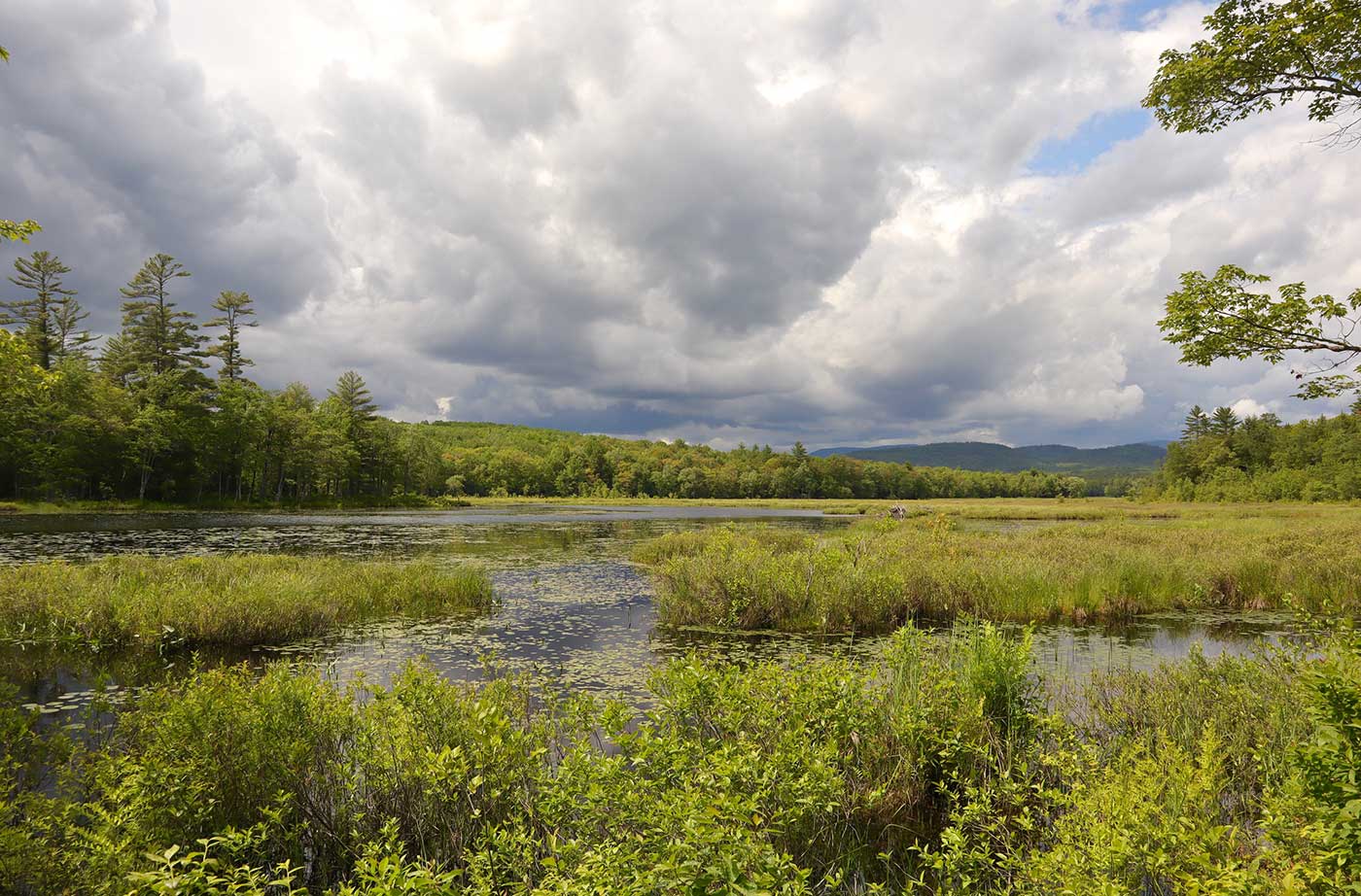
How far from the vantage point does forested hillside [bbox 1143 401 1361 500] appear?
3209 inches

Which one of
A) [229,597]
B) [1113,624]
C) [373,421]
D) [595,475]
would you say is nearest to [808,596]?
[1113,624]

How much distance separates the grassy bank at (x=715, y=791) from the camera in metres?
3.87

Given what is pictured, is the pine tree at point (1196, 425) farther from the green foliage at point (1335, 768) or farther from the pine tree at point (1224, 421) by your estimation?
the green foliage at point (1335, 768)

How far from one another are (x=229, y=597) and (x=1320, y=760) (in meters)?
19.1

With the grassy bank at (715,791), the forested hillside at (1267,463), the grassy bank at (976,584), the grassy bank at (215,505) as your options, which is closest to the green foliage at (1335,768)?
the grassy bank at (715,791)

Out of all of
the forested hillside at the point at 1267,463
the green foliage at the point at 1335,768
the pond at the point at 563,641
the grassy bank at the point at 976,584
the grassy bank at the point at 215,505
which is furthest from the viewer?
the forested hillside at the point at 1267,463

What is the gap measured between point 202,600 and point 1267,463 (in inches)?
5561

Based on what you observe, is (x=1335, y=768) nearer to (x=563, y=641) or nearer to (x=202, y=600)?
(x=563, y=641)

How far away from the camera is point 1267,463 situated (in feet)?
340

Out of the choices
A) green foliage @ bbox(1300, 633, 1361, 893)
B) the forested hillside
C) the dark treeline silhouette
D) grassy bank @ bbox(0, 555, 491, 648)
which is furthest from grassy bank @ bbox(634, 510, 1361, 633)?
the forested hillside

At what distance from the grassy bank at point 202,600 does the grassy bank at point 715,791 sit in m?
8.06

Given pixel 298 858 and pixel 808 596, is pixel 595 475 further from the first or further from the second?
pixel 298 858

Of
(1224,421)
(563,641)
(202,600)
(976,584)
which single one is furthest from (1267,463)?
(202,600)

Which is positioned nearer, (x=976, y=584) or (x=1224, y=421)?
(x=976, y=584)
